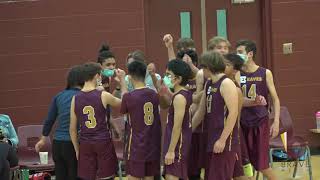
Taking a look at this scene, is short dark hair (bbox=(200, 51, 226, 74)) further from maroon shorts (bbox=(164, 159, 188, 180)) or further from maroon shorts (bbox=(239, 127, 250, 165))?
maroon shorts (bbox=(239, 127, 250, 165))

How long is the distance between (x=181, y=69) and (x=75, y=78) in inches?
45.3

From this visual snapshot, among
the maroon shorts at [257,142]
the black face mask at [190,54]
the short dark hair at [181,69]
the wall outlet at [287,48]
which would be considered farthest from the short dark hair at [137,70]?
the wall outlet at [287,48]

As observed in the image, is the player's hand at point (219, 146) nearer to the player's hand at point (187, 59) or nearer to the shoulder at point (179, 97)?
the shoulder at point (179, 97)

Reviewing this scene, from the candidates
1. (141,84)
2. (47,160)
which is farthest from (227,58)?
(47,160)

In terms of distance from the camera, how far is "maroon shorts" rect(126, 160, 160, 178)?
5.27 meters

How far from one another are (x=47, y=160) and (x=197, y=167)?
239 cm

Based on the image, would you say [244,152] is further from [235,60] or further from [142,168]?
[142,168]

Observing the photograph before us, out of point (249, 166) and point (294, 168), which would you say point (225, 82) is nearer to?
point (249, 166)

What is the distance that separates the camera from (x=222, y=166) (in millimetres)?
5102

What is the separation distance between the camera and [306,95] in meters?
9.04

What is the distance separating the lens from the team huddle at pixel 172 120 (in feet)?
16.7

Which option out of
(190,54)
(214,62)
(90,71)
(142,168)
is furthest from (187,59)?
(142,168)

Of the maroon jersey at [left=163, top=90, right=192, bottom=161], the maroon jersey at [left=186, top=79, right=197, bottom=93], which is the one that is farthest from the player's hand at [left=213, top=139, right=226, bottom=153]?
the maroon jersey at [left=186, top=79, right=197, bottom=93]

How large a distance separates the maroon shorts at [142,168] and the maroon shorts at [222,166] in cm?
53
